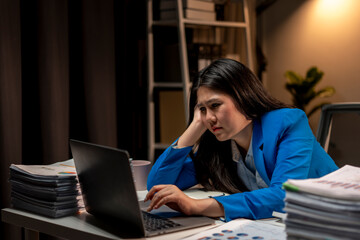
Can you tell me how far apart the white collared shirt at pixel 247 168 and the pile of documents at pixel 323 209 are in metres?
0.73

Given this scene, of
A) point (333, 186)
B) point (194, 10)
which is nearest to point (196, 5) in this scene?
point (194, 10)

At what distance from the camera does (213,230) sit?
1.02 m

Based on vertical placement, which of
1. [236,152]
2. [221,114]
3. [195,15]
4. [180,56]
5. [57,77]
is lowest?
[236,152]

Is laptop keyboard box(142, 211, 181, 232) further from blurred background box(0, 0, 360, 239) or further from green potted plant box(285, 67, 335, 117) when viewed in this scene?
green potted plant box(285, 67, 335, 117)

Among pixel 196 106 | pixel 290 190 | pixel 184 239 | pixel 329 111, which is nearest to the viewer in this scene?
pixel 290 190

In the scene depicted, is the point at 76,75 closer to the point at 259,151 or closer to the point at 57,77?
the point at 57,77

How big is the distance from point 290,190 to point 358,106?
102cm

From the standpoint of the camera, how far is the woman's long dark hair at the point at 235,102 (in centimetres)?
146

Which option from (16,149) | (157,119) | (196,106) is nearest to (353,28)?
(157,119)

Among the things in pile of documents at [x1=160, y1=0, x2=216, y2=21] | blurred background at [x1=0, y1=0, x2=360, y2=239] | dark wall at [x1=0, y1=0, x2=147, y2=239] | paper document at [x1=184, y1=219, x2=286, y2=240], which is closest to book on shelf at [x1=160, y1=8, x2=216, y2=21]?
pile of documents at [x1=160, y1=0, x2=216, y2=21]

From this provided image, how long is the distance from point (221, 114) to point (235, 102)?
0.25 ft

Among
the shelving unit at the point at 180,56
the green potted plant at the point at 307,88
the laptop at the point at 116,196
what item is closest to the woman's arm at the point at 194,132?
the laptop at the point at 116,196

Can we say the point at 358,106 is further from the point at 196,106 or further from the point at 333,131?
the point at 196,106

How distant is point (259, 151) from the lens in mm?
1450
